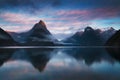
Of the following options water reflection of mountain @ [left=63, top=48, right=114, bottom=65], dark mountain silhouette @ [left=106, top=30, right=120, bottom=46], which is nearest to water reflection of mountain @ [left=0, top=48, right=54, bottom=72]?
water reflection of mountain @ [left=63, top=48, right=114, bottom=65]

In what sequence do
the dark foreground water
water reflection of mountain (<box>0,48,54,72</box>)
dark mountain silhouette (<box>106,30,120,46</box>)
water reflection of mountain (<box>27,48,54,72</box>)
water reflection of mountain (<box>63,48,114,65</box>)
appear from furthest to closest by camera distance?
1. dark mountain silhouette (<box>106,30,120,46</box>)
2. water reflection of mountain (<box>63,48,114,65</box>)
3. water reflection of mountain (<box>0,48,54,72</box>)
4. water reflection of mountain (<box>27,48,54,72</box>)
5. the dark foreground water

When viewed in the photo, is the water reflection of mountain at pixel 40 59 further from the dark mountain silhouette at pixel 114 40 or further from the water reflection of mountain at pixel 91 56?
the dark mountain silhouette at pixel 114 40

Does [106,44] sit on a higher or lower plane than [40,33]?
lower

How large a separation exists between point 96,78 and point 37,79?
66.9 inches

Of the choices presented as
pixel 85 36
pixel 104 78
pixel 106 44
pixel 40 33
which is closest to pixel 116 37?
pixel 106 44

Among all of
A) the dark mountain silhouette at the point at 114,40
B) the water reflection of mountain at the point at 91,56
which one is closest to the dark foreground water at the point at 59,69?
the water reflection of mountain at the point at 91,56

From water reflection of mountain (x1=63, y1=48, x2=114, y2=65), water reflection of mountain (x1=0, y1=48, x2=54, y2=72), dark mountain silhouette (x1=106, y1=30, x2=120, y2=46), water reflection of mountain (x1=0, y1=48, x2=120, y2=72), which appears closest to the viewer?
water reflection of mountain (x1=0, y1=48, x2=54, y2=72)

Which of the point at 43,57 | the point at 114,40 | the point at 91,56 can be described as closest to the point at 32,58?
the point at 43,57

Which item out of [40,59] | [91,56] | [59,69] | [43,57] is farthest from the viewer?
[91,56]

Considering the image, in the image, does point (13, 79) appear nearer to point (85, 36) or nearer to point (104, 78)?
point (104, 78)

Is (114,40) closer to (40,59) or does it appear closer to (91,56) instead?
(91,56)

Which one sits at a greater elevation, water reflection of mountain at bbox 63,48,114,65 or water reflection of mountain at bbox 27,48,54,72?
water reflection of mountain at bbox 27,48,54,72

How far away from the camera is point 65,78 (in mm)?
→ 6711

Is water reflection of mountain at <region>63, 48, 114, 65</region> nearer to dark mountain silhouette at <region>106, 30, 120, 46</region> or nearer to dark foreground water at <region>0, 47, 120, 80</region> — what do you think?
dark foreground water at <region>0, 47, 120, 80</region>
